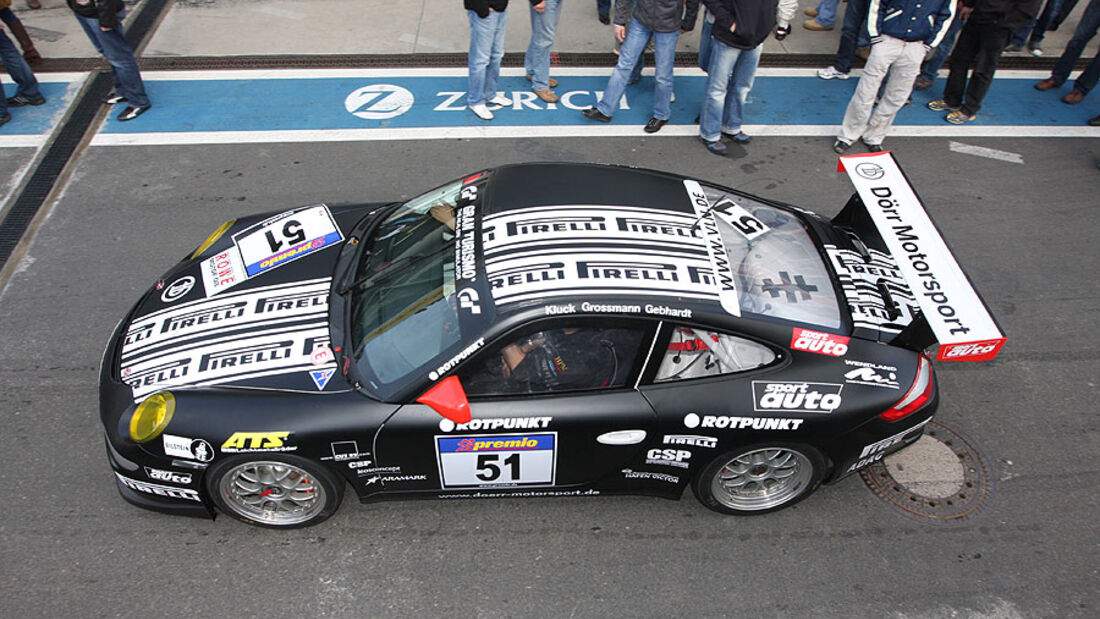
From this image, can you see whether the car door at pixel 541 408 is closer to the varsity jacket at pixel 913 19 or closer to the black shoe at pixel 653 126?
the black shoe at pixel 653 126

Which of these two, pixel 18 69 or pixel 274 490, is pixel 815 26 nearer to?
pixel 274 490

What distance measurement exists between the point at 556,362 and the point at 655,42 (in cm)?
421

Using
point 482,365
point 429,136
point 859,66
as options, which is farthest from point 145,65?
point 859,66

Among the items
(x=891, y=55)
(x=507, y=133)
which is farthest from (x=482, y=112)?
(x=891, y=55)

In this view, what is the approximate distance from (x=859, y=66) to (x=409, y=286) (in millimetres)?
6738

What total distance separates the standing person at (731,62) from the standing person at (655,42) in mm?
340

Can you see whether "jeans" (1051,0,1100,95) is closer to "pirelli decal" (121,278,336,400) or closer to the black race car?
the black race car

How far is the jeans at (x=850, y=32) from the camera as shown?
750cm

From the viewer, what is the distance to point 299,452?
10.8 ft

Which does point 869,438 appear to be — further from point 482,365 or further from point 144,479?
point 144,479

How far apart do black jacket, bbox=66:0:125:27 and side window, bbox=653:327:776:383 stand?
5881mm

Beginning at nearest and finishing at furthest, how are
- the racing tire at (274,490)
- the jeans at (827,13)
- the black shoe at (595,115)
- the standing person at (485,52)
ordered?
the racing tire at (274,490), the standing person at (485,52), the black shoe at (595,115), the jeans at (827,13)

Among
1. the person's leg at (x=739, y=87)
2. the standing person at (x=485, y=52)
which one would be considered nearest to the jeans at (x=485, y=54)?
the standing person at (x=485, y=52)

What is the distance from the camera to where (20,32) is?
732 centimetres
